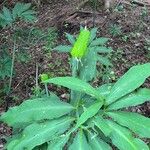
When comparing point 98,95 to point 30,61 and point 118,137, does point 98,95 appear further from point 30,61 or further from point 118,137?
point 30,61

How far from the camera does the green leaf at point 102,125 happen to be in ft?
6.65

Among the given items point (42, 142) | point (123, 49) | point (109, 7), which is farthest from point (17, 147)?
point (109, 7)

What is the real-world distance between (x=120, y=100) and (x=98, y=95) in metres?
0.13

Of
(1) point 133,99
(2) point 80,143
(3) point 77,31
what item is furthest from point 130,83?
(3) point 77,31

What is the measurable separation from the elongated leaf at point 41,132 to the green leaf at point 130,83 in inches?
11.2

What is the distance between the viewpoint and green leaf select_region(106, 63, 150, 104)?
2.15 metres

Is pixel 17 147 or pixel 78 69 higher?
pixel 78 69

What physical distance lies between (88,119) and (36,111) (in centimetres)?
31

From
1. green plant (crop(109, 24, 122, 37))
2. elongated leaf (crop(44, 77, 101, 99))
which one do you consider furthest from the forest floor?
elongated leaf (crop(44, 77, 101, 99))

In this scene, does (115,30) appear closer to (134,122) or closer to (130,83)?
(130,83)

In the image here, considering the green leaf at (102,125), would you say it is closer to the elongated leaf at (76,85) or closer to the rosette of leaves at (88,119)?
the rosette of leaves at (88,119)

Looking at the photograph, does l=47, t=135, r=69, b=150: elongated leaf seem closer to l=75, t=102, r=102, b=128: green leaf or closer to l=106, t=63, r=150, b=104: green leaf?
l=75, t=102, r=102, b=128: green leaf

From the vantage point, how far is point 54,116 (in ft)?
7.15

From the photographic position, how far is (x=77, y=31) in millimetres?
5508
